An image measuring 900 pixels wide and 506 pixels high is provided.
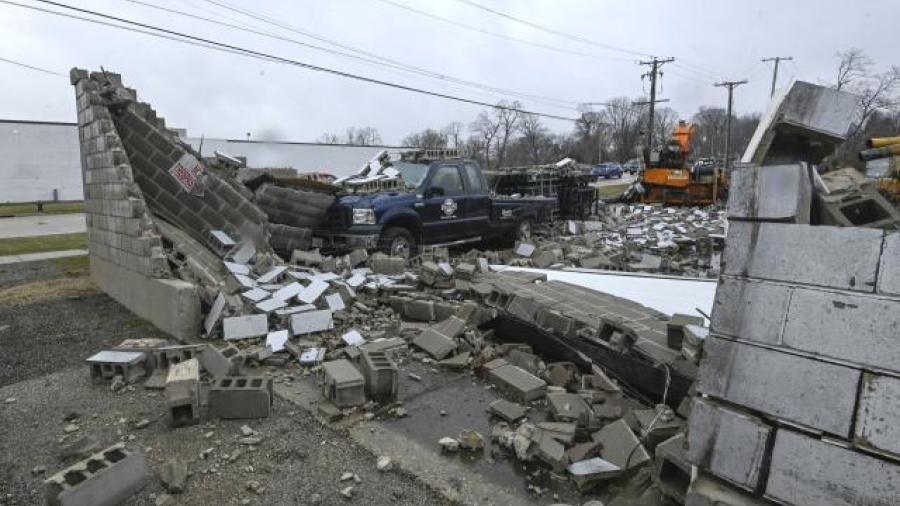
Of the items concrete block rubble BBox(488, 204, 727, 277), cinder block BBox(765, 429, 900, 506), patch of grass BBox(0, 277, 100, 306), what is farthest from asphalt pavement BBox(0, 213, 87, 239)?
cinder block BBox(765, 429, 900, 506)

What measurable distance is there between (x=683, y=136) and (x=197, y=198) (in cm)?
2040

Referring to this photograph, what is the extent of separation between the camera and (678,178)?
22344 millimetres

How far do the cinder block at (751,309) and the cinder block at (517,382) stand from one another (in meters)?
2.18

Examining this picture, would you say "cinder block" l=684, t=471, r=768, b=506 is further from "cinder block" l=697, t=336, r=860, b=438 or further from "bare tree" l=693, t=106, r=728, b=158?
"bare tree" l=693, t=106, r=728, b=158

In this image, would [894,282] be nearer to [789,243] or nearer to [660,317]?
[789,243]

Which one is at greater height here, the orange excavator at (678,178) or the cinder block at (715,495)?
the orange excavator at (678,178)

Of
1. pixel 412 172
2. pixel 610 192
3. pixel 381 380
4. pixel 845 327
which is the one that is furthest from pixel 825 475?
pixel 610 192

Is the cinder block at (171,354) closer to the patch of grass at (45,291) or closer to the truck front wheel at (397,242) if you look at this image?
the patch of grass at (45,291)

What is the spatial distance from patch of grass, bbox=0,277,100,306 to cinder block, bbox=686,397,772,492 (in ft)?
30.9

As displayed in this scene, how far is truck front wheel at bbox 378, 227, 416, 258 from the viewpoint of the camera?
9992 millimetres

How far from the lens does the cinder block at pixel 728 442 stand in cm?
262

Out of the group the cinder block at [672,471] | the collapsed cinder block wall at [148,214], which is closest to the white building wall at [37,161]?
the collapsed cinder block wall at [148,214]

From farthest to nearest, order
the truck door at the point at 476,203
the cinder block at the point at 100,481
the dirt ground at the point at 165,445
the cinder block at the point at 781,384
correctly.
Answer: the truck door at the point at 476,203
the dirt ground at the point at 165,445
the cinder block at the point at 100,481
the cinder block at the point at 781,384

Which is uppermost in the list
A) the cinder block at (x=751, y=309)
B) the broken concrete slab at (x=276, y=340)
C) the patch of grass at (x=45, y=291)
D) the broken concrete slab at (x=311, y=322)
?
the cinder block at (x=751, y=309)
